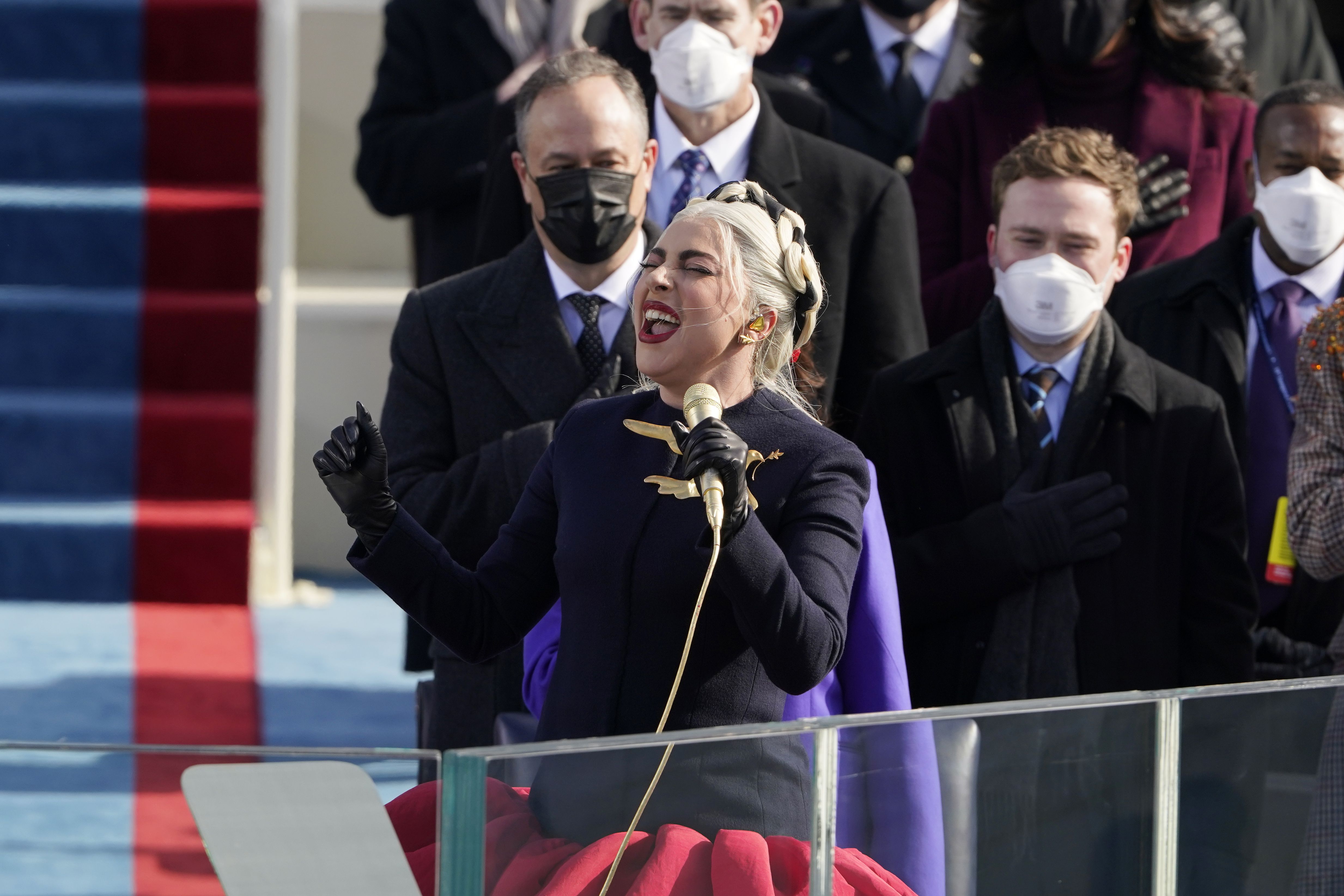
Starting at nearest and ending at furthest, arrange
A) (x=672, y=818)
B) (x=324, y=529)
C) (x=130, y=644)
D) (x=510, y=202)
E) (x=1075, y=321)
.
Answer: (x=672, y=818)
(x=1075, y=321)
(x=510, y=202)
(x=130, y=644)
(x=324, y=529)

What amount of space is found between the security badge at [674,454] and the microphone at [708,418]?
0.02 m

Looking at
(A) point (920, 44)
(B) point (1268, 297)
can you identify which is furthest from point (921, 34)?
(B) point (1268, 297)

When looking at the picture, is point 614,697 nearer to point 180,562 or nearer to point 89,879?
point 89,879

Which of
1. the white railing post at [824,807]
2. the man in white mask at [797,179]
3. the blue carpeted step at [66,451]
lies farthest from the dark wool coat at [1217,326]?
the blue carpeted step at [66,451]

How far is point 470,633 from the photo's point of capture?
6.93ft

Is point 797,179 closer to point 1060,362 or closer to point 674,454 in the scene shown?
point 1060,362

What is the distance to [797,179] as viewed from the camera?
339 cm

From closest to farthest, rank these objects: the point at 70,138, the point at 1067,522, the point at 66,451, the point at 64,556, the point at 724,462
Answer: the point at 724,462
the point at 1067,522
the point at 64,556
the point at 66,451
the point at 70,138

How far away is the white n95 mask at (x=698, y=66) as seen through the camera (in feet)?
11.0

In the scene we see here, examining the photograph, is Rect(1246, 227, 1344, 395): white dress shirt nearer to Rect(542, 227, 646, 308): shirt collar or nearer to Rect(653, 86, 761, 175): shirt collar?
Rect(653, 86, 761, 175): shirt collar

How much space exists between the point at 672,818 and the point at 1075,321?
5.48ft

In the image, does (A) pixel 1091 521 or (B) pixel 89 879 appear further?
(A) pixel 1091 521

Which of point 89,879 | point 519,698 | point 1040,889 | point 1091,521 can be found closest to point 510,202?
point 519,698

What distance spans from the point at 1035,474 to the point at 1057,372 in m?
0.21
